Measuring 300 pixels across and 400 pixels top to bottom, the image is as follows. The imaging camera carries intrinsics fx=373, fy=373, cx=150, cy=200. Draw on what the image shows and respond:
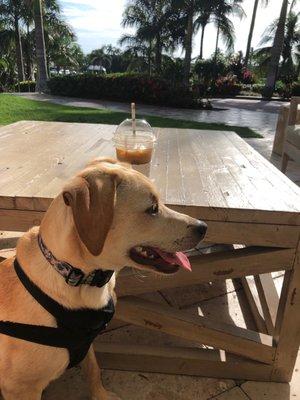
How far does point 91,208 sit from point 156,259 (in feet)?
1.69

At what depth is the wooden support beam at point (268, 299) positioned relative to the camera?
2764 millimetres

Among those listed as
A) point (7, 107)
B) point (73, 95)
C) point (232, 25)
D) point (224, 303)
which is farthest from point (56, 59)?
point (224, 303)

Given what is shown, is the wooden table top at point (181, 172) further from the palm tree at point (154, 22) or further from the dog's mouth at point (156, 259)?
the palm tree at point (154, 22)

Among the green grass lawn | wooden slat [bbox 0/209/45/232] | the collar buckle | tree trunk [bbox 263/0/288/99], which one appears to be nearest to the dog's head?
the collar buckle

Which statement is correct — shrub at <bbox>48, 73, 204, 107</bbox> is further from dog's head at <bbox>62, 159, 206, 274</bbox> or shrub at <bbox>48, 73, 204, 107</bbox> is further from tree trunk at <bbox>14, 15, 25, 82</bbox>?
dog's head at <bbox>62, 159, 206, 274</bbox>

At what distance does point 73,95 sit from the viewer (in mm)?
18766

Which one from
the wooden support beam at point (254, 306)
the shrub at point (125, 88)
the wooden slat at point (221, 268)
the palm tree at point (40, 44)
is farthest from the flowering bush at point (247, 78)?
the wooden slat at point (221, 268)

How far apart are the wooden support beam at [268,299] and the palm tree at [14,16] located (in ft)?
99.7

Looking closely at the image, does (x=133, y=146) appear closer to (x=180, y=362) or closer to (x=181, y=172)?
(x=181, y=172)

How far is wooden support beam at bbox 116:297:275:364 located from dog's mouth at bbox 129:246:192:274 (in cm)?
64

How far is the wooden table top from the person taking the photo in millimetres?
2066

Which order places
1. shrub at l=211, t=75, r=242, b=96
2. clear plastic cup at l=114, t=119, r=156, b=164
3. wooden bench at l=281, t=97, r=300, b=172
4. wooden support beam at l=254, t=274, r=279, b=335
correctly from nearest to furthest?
clear plastic cup at l=114, t=119, r=156, b=164 < wooden support beam at l=254, t=274, r=279, b=335 < wooden bench at l=281, t=97, r=300, b=172 < shrub at l=211, t=75, r=242, b=96

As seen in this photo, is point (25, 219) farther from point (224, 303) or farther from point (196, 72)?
point (196, 72)

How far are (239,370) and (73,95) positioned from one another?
18035mm
